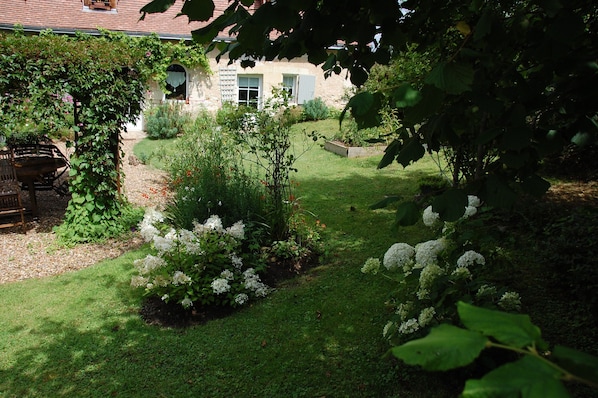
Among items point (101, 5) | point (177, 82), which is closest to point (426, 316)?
point (177, 82)

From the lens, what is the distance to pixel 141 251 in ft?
20.3

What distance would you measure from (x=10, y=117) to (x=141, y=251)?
8.77ft

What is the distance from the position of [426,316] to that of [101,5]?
17.4m

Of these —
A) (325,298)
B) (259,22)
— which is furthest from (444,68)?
(325,298)

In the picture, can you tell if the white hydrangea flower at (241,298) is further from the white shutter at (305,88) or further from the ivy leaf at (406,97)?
the white shutter at (305,88)

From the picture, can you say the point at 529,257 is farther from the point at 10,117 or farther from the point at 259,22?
the point at 10,117

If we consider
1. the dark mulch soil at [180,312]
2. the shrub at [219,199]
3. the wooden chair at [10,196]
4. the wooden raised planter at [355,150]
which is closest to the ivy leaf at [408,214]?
the dark mulch soil at [180,312]

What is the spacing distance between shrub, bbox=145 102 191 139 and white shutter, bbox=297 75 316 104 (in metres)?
5.03

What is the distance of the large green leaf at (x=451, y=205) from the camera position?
1635 mm

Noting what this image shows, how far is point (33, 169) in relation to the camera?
7277 millimetres

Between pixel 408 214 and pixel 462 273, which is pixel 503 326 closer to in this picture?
pixel 408 214

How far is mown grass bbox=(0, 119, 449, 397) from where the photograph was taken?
3.16m

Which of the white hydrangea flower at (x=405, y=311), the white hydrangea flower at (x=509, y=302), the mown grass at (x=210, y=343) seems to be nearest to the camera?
the white hydrangea flower at (x=509, y=302)

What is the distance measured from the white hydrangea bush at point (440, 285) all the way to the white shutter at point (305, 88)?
15.4m
